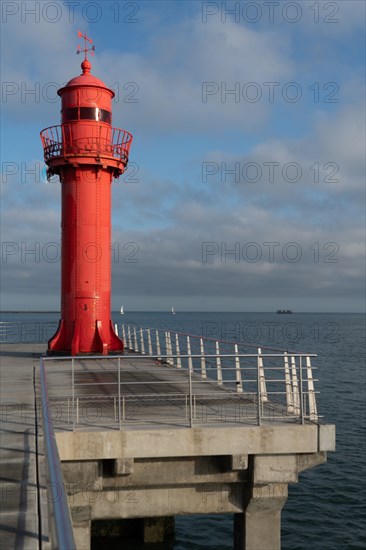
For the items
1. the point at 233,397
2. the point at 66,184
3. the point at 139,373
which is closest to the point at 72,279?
the point at 66,184

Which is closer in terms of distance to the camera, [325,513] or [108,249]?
[325,513]

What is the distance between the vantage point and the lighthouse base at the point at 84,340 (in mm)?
18484

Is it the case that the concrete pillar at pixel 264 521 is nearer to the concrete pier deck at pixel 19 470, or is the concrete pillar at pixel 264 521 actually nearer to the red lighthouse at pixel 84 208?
the concrete pier deck at pixel 19 470

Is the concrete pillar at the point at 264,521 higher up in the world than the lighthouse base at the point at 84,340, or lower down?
lower down

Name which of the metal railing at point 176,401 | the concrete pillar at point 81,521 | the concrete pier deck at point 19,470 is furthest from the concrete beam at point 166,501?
the concrete pier deck at point 19,470

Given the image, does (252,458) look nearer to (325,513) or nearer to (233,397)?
(233,397)

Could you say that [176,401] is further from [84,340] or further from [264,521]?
[84,340]

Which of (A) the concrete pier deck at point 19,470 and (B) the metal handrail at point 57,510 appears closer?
(B) the metal handrail at point 57,510

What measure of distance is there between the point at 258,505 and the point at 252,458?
91cm

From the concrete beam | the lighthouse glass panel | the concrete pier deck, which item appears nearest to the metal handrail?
the concrete pier deck

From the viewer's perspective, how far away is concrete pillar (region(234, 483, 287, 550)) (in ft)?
30.2

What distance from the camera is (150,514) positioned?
911 cm

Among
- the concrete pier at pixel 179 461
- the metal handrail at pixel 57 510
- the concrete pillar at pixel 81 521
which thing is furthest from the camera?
the concrete pillar at pixel 81 521

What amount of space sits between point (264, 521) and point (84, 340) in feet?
34.0
